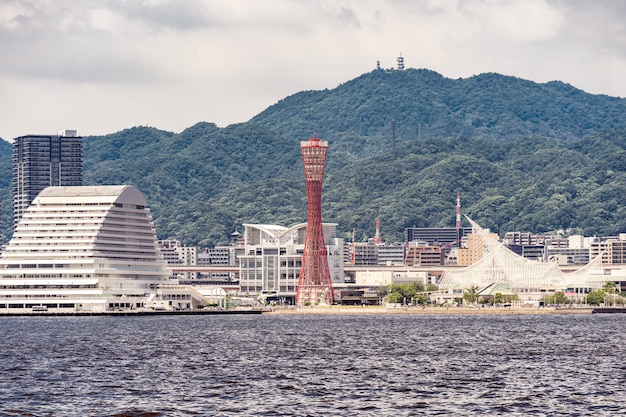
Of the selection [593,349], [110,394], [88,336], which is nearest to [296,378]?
[110,394]

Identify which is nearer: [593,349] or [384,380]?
[384,380]

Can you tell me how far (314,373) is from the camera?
9719cm

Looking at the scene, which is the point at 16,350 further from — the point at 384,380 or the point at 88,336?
the point at 384,380

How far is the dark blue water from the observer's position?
256ft

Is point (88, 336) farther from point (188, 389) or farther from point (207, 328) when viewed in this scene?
point (188, 389)

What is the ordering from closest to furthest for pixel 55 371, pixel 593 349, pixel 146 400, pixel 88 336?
pixel 146 400, pixel 55 371, pixel 593 349, pixel 88 336

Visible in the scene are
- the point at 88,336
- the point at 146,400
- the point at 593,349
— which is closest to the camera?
the point at 146,400

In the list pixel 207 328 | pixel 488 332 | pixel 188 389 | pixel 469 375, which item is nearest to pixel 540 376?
pixel 469 375

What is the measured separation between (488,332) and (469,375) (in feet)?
206

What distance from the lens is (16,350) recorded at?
412ft

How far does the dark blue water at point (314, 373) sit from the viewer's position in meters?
77.9

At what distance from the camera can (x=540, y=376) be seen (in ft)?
309

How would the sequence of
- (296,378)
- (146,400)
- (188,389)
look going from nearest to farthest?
1. (146,400)
2. (188,389)
3. (296,378)

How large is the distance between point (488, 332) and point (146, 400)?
3205 inches
